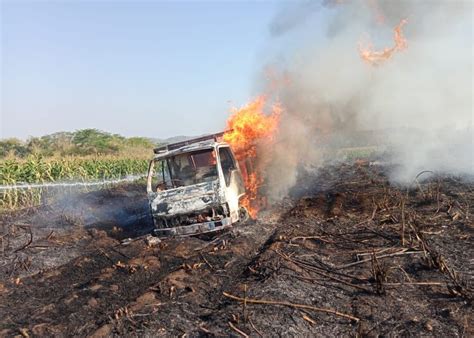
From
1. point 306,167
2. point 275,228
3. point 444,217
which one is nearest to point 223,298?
point 275,228

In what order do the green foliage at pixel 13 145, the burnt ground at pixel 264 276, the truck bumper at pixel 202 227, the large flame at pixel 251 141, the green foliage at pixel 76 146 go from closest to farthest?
the burnt ground at pixel 264 276 < the truck bumper at pixel 202 227 < the large flame at pixel 251 141 < the green foliage at pixel 76 146 < the green foliage at pixel 13 145

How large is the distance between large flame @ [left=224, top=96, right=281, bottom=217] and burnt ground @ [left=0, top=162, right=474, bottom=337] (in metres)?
1.20

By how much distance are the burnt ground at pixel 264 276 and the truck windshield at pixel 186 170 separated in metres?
1.71

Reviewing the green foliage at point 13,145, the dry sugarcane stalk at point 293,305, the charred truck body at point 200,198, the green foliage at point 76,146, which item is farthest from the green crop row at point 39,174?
the green foliage at point 13,145

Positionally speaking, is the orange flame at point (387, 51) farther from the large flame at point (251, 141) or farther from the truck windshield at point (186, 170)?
the truck windshield at point (186, 170)

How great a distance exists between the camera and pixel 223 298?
→ 20.1 feet

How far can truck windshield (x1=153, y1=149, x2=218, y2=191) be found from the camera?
36.5 feet

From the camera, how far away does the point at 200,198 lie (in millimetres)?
9609

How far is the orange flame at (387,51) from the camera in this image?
55.2 ft

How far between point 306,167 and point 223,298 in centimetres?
1643

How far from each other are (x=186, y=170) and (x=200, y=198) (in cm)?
203

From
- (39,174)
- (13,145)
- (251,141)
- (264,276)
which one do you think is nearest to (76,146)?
(13,145)

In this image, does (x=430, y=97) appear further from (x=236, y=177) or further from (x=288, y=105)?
(x=236, y=177)

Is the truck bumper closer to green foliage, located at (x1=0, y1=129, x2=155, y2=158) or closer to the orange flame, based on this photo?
the orange flame
